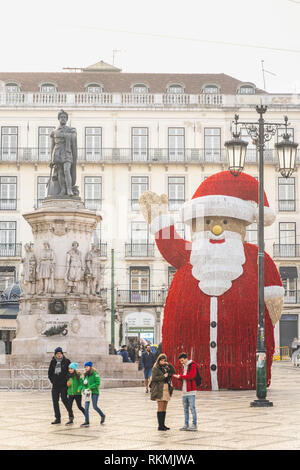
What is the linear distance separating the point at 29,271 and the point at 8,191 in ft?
93.8

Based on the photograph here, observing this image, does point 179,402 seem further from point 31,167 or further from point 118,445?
point 31,167

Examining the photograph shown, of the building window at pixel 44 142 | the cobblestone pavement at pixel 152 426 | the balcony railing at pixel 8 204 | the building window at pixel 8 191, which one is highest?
the building window at pixel 44 142

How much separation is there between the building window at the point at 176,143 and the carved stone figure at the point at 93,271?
94.6 ft

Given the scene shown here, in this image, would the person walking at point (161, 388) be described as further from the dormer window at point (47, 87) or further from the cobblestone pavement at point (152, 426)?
the dormer window at point (47, 87)

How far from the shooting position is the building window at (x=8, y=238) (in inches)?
1914

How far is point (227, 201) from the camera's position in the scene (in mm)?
19000

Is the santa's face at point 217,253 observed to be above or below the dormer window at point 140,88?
below

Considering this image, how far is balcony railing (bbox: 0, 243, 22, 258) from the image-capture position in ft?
159

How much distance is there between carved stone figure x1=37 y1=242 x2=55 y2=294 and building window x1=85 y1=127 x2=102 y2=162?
29.1m

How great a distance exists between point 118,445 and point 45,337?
1140cm

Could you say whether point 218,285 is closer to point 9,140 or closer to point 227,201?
point 227,201

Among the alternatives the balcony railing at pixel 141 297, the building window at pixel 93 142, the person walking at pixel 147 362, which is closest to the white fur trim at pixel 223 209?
the person walking at pixel 147 362

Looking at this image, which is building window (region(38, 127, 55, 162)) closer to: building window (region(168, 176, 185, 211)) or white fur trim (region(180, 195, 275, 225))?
building window (region(168, 176, 185, 211))

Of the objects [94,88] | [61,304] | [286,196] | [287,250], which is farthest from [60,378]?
[94,88]
